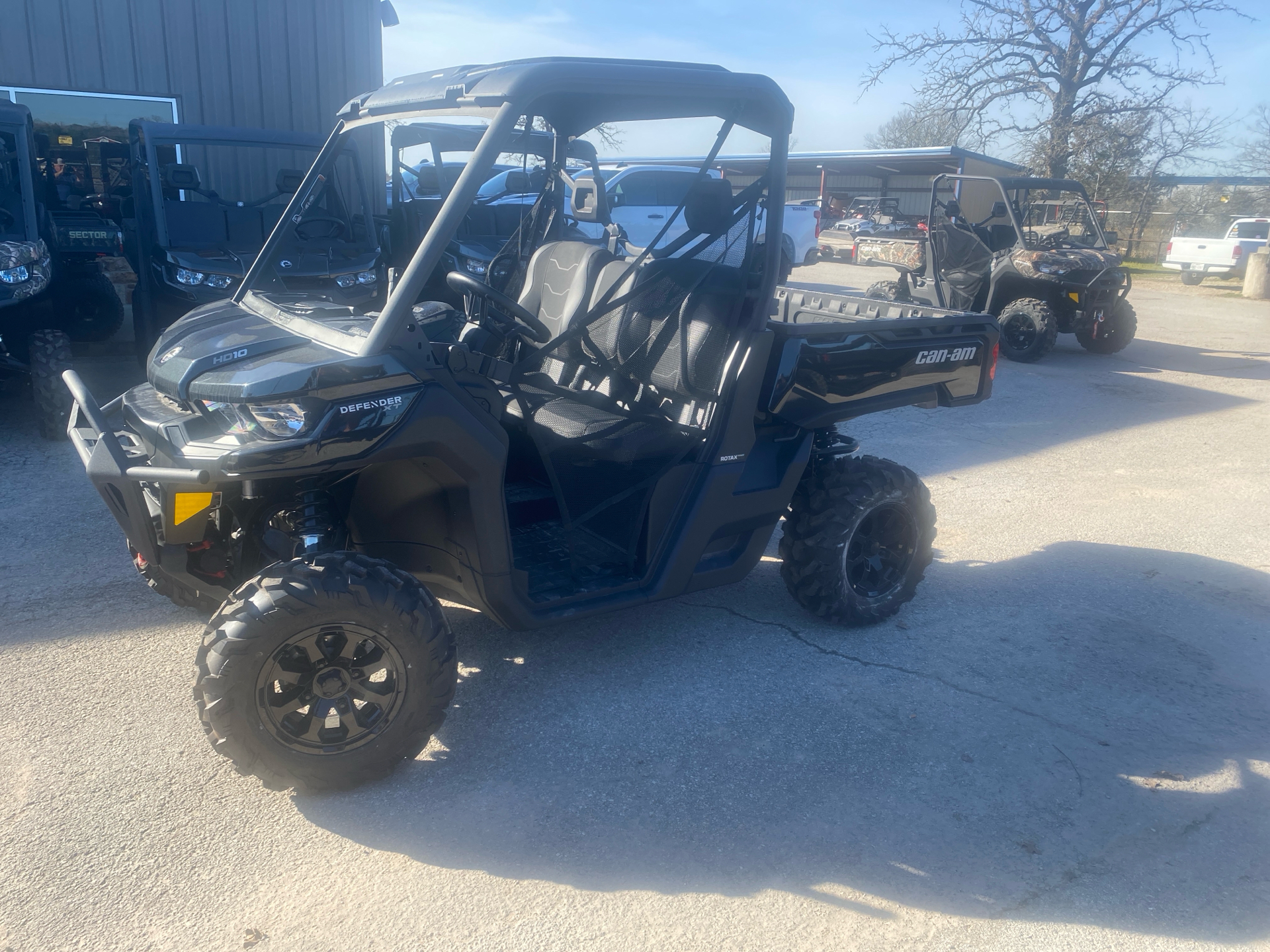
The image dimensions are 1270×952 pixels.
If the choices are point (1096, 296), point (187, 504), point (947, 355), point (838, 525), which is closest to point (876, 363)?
point (947, 355)

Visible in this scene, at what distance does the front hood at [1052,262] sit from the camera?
10688 millimetres

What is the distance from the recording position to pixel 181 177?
7.57 metres

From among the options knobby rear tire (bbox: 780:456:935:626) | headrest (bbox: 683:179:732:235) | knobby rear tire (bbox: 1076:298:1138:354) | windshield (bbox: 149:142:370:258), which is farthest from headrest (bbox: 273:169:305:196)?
knobby rear tire (bbox: 1076:298:1138:354)

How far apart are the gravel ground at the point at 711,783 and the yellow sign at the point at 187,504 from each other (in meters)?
0.82

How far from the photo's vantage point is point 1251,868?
267cm

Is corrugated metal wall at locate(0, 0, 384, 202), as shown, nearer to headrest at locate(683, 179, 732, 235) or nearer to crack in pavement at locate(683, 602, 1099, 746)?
headrest at locate(683, 179, 732, 235)

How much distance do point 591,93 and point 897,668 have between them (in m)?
2.48

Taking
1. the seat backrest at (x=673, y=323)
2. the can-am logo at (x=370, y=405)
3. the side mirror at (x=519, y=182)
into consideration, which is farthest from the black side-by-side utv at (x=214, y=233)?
the can-am logo at (x=370, y=405)

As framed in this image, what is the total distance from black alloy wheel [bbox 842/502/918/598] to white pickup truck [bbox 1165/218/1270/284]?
21.7 metres

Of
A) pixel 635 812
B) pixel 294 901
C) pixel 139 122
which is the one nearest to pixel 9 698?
pixel 294 901

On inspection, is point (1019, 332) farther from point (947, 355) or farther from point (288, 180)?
point (288, 180)

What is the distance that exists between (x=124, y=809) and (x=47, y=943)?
1.65ft

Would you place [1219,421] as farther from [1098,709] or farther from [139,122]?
[139,122]

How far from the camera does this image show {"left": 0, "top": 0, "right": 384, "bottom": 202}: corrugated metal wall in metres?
10.3
